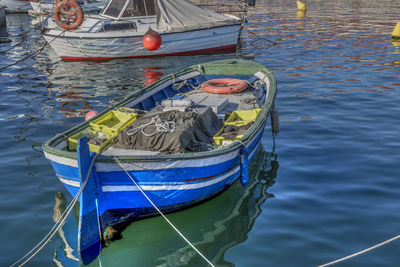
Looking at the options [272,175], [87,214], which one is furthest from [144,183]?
[272,175]

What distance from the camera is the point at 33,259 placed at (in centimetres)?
805

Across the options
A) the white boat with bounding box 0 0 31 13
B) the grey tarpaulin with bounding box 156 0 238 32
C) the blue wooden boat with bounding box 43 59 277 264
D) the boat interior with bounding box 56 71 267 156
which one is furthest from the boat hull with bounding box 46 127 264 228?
the white boat with bounding box 0 0 31 13

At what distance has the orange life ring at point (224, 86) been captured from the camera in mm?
13781

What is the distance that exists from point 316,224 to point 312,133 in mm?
5320

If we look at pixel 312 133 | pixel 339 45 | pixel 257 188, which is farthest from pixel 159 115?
pixel 339 45

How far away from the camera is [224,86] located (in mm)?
14398

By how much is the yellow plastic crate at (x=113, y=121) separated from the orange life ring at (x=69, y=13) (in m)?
13.3

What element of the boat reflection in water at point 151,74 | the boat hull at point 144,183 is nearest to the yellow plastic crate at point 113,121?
the boat hull at point 144,183

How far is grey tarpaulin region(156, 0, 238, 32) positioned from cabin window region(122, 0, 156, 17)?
1.86 feet

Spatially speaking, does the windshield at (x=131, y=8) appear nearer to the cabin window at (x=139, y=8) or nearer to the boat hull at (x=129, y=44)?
the cabin window at (x=139, y=8)

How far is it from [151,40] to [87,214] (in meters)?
15.5

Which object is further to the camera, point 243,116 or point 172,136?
point 243,116

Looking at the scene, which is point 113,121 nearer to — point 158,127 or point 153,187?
point 158,127

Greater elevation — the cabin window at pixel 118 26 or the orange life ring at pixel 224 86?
the cabin window at pixel 118 26
